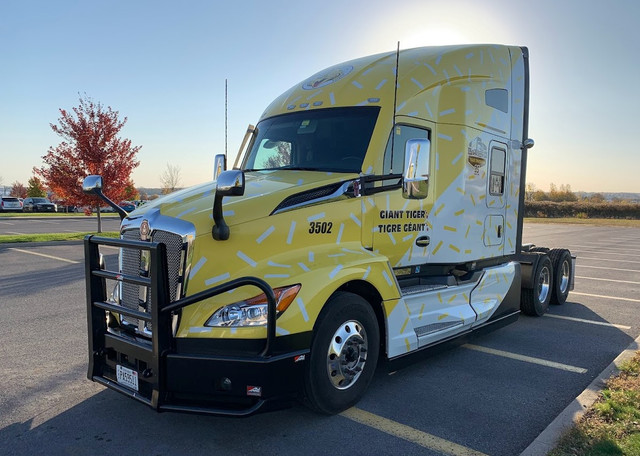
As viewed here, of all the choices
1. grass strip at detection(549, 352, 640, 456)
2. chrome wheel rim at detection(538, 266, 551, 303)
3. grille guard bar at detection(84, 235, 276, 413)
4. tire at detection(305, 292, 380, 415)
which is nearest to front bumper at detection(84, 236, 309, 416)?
grille guard bar at detection(84, 235, 276, 413)

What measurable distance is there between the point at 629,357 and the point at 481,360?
1.57m

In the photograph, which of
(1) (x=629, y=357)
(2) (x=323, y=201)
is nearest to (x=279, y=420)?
(2) (x=323, y=201)

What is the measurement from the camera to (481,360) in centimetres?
556

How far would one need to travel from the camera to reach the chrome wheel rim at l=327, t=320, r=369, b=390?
393cm

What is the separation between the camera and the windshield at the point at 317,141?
184 inches

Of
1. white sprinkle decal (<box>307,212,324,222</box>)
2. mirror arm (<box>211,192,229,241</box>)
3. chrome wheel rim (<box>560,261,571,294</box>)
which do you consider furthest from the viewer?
chrome wheel rim (<box>560,261,571,294</box>)

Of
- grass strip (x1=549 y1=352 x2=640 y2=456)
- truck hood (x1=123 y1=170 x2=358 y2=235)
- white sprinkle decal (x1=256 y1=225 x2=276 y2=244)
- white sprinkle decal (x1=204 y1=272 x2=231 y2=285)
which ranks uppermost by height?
truck hood (x1=123 y1=170 x2=358 y2=235)

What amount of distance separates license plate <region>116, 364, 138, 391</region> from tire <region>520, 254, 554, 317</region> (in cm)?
613

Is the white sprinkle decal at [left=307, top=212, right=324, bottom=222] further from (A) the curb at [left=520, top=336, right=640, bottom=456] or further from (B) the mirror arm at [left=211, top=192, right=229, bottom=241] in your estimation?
(A) the curb at [left=520, top=336, right=640, bottom=456]

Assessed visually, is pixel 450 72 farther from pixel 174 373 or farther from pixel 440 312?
pixel 174 373

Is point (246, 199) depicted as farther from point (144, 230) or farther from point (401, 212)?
point (401, 212)

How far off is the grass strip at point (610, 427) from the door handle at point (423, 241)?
2.07 meters

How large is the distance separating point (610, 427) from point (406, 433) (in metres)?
1.52

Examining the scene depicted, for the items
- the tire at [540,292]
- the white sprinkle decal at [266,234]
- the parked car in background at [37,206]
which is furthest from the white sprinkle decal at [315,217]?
the parked car in background at [37,206]
